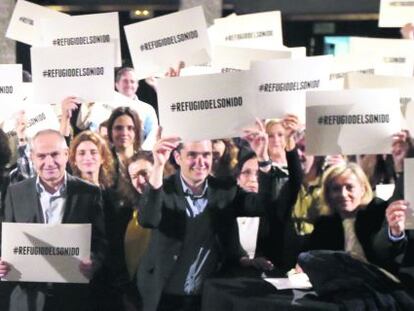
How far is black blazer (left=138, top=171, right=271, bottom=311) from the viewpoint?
2.37 m

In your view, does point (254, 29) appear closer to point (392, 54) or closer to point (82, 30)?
point (392, 54)

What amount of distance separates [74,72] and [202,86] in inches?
17.4

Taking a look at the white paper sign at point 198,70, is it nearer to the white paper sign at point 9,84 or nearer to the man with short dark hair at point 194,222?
the man with short dark hair at point 194,222

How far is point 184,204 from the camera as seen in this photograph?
2385 millimetres

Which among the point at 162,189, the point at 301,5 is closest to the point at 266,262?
the point at 162,189

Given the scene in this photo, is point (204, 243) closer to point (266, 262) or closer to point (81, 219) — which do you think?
point (266, 262)

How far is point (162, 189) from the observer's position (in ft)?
7.76

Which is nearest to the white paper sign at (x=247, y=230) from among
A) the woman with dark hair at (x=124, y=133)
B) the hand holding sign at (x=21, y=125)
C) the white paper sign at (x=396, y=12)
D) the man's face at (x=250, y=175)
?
the man's face at (x=250, y=175)

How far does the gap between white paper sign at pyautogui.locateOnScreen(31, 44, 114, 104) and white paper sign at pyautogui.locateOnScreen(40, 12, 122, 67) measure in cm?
10

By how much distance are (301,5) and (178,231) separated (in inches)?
182

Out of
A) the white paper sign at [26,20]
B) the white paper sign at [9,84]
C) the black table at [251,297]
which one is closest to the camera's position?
the black table at [251,297]

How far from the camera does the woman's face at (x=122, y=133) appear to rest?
7.99 feet

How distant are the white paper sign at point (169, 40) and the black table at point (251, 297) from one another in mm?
777

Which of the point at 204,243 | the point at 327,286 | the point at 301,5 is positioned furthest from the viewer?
the point at 301,5
